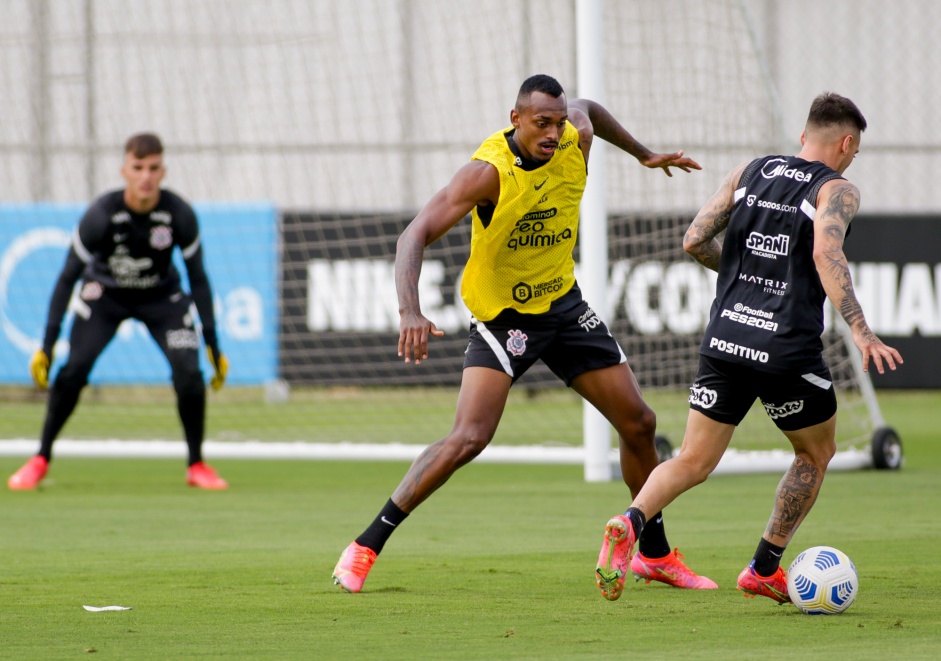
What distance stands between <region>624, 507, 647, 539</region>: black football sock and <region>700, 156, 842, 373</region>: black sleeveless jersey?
0.67 meters

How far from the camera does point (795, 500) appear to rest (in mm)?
5762

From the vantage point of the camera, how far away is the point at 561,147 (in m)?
6.30

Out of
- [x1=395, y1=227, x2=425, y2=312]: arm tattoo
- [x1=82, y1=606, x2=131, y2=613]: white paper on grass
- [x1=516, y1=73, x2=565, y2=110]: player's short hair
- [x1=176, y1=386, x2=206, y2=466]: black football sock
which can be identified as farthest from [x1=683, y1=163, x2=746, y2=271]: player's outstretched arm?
[x1=176, y1=386, x2=206, y2=466]: black football sock

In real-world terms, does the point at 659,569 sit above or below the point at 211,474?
above

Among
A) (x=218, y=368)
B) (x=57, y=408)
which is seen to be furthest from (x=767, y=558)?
(x=57, y=408)

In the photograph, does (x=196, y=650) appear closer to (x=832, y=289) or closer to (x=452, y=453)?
(x=452, y=453)

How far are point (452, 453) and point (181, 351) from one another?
461 centimetres

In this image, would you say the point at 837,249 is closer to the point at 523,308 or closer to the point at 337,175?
the point at 523,308

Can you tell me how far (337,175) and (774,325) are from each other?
1407 centimetres

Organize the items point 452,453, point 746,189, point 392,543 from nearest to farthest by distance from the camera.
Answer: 1. point 746,189
2. point 452,453
3. point 392,543

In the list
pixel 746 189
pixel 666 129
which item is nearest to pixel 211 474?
pixel 666 129

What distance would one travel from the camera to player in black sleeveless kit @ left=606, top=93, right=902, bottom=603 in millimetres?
5523

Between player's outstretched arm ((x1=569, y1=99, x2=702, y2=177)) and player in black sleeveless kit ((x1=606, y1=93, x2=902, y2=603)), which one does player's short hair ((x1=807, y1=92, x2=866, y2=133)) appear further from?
player's outstretched arm ((x1=569, y1=99, x2=702, y2=177))

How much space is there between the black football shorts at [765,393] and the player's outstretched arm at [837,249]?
1.29 feet
